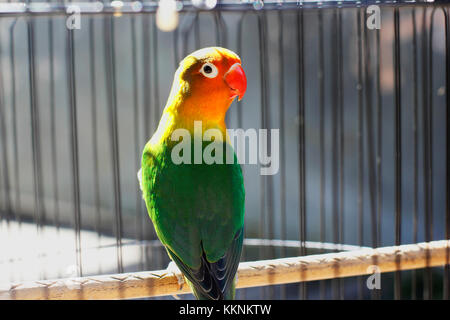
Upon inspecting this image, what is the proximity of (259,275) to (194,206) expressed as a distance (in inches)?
10.2

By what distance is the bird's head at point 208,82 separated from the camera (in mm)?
984

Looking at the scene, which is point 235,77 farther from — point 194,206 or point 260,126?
point 260,126

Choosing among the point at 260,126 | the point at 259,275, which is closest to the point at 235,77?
the point at 259,275

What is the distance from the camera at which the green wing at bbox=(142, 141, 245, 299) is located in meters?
0.96

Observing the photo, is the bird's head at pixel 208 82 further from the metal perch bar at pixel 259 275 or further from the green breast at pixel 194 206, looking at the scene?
the metal perch bar at pixel 259 275

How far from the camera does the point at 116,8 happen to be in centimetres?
133

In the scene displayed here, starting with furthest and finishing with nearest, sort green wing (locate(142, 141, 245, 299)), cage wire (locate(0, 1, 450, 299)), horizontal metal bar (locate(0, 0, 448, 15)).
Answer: cage wire (locate(0, 1, 450, 299))
horizontal metal bar (locate(0, 0, 448, 15))
green wing (locate(142, 141, 245, 299))

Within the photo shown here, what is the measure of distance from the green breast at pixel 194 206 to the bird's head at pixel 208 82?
0.34 feet

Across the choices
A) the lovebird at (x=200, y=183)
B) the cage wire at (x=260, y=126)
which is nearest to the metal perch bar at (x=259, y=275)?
the lovebird at (x=200, y=183)

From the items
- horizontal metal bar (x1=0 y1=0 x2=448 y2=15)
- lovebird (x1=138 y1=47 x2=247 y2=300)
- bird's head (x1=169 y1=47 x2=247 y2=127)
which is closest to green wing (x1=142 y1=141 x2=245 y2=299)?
lovebird (x1=138 y1=47 x2=247 y2=300)

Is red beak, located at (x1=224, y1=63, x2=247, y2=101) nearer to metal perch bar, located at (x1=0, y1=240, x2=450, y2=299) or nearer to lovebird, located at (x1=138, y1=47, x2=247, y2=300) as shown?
lovebird, located at (x1=138, y1=47, x2=247, y2=300)

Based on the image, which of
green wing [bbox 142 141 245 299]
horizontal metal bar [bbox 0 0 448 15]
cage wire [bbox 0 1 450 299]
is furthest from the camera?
cage wire [bbox 0 1 450 299]
